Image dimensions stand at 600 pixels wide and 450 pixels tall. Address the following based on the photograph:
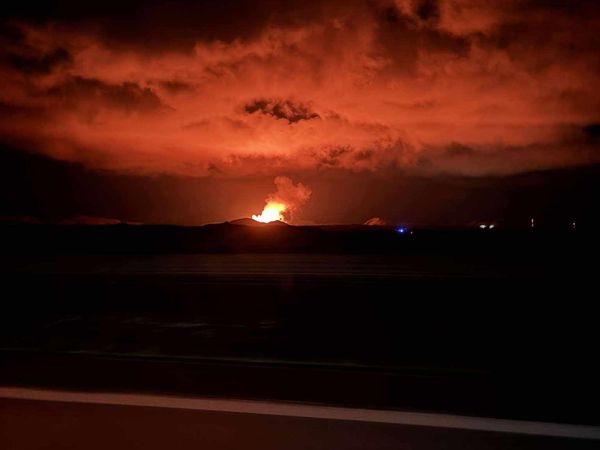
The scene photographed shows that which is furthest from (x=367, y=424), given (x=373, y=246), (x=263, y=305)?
(x=373, y=246)

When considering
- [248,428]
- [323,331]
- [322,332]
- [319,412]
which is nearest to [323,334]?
[322,332]

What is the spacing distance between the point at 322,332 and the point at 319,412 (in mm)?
8945

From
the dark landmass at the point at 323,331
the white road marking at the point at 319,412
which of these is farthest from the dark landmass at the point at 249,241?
the white road marking at the point at 319,412

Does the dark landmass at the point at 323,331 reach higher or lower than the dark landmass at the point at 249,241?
lower

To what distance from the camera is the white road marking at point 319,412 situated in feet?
16.7

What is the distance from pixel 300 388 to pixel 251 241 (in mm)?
51046

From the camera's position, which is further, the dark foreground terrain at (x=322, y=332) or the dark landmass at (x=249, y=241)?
the dark landmass at (x=249, y=241)

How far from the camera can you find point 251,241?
59000 millimetres

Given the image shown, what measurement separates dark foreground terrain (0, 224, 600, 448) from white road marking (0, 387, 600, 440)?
0.95 feet

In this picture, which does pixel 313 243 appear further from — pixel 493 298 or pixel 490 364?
pixel 490 364

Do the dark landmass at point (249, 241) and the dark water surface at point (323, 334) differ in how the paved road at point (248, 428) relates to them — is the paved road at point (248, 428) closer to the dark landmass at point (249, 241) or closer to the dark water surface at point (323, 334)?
the dark water surface at point (323, 334)

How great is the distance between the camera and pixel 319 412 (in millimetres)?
5586

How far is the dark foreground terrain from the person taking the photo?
8.20 metres

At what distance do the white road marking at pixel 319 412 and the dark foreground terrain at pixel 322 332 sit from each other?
0.29 metres
